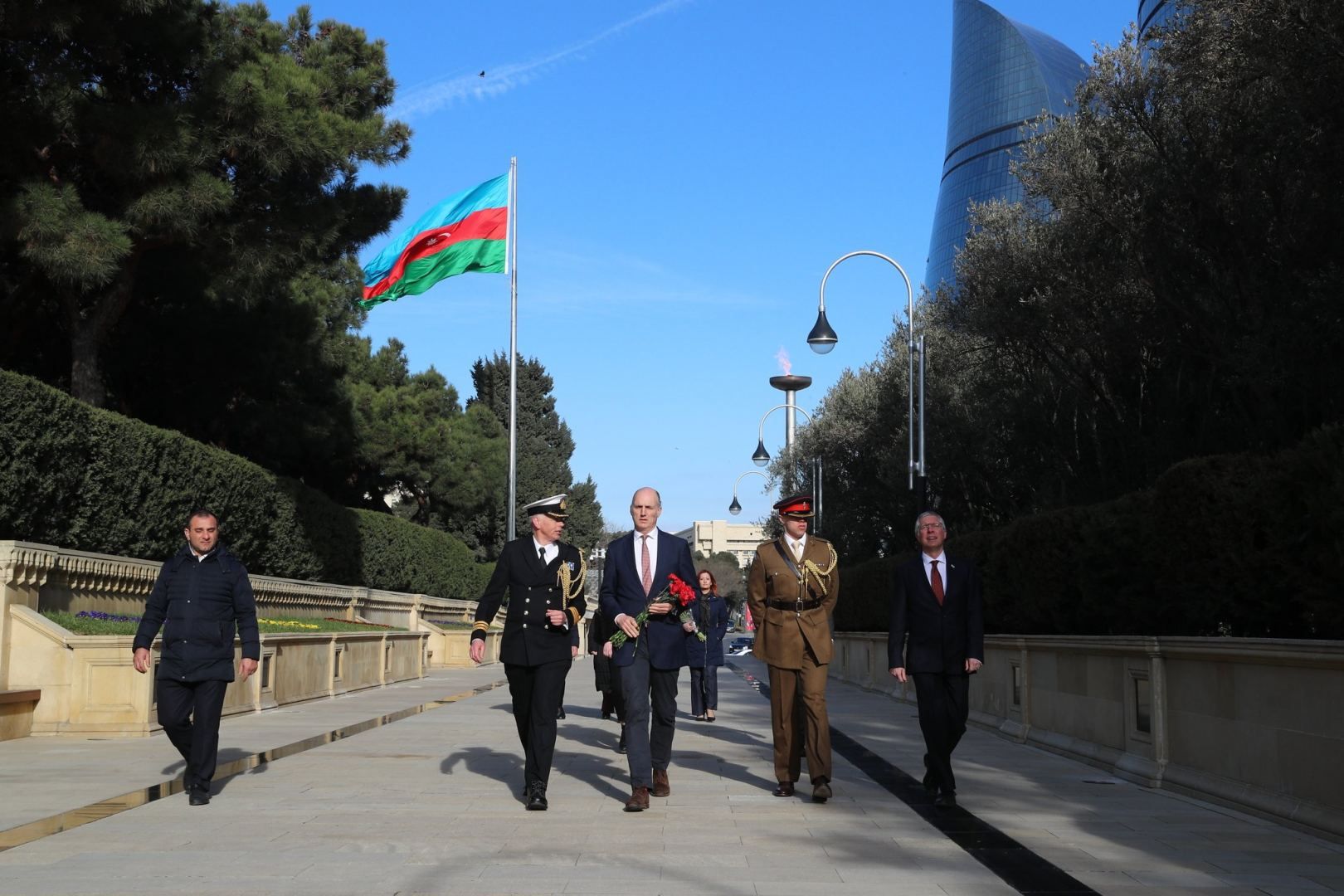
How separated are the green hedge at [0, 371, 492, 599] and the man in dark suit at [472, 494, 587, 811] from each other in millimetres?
8468

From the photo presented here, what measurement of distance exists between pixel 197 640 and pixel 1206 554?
695 cm

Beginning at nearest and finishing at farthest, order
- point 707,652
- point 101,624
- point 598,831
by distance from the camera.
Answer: point 598,831
point 101,624
point 707,652

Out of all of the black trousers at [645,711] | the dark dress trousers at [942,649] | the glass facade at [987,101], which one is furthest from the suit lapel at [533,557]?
the glass facade at [987,101]

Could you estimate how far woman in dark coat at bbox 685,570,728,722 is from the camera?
16.6 metres

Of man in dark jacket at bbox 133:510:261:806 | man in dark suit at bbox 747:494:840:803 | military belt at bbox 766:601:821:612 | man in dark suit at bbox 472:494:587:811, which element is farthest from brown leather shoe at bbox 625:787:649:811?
man in dark jacket at bbox 133:510:261:806

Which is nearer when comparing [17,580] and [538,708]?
[538,708]

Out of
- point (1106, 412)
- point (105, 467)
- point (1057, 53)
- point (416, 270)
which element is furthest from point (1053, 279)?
point (1057, 53)

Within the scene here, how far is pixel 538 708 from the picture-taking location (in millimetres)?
8945

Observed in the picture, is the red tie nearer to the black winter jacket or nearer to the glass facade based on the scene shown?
the black winter jacket

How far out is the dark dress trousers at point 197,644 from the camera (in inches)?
358

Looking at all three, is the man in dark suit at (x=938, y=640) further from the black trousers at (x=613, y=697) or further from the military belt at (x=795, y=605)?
the black trousers at (x=613, y=697)

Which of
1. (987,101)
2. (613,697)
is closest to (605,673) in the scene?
(613,697)

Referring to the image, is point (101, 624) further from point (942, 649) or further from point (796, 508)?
point (942, 649)

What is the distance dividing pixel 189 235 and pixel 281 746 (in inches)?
393
